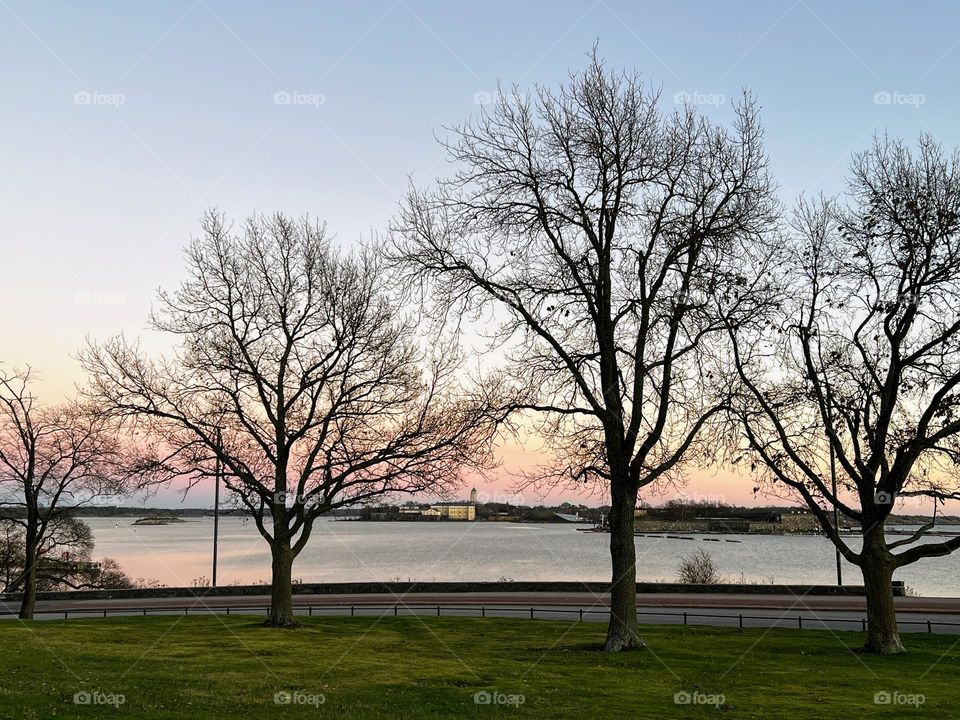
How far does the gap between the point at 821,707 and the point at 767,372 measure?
492 inches

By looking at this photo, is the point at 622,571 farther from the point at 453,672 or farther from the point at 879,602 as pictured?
the point at 879,602

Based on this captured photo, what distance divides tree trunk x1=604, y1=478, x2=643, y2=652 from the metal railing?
37.3 feet

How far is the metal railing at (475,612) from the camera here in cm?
3206

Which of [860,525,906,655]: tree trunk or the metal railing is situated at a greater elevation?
[860,525,906,655]: tree trunk

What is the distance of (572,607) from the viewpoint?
39.0 metres

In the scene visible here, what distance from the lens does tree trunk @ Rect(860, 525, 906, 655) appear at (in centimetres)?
2244

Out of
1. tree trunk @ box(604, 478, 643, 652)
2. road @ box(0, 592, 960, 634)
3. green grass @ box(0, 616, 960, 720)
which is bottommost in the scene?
road @ box(0, 592, 960, 634)

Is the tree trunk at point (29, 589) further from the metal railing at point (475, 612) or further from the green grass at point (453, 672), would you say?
the green grass at point (453, 672)

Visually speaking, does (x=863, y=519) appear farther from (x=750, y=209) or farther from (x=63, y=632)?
(x=63, y=632)

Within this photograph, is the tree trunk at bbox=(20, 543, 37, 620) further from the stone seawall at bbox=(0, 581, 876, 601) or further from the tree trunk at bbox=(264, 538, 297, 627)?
the stone seawall at bbox=(0, 581, 876, 601)

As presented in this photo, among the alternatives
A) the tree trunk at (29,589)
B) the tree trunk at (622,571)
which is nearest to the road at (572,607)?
the tree trunk at (29,589)

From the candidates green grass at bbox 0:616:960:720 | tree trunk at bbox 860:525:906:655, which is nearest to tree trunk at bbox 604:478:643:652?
green grass at bbox 0:616:960:720

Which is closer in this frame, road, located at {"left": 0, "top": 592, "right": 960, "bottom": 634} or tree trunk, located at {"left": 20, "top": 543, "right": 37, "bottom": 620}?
road, located at {"left": 0, "top": 592, "right": 960, "bottom": 634}

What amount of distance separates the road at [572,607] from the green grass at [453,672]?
531cm
